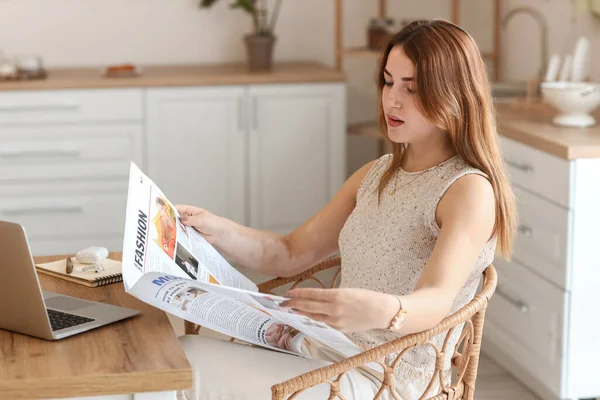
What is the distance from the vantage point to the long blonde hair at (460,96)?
1.58 metres

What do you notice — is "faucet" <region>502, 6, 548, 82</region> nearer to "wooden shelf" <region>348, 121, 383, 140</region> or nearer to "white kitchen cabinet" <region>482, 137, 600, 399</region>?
"wooden shelf" <region>348, 121, 383, 140</region>

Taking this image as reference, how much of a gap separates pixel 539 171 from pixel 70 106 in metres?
1.90

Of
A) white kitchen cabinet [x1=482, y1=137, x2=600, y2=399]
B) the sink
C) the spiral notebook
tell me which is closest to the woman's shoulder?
the spiral notebook

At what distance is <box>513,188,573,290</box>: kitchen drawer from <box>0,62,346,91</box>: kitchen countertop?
131cm

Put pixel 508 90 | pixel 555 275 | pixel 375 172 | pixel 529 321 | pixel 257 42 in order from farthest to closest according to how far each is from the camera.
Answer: pixel 257 42 → pixel 508 90 → pixel 529 321 → pixel 555 275 → pixel 375 172

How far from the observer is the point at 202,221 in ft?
5.69

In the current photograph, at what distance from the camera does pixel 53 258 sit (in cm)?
183

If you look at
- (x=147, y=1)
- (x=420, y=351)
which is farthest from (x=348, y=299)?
(x=147, y=1)

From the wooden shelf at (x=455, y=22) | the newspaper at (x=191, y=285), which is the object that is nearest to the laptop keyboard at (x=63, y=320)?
the newspaper at (x=191, y=285)

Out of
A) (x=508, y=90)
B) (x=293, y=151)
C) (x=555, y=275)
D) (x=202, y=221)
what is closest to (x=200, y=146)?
(x=293, y=151)

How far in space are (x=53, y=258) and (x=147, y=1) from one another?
253 cm

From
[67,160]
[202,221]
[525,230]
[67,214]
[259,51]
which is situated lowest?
[67,214]

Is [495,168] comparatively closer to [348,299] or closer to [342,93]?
[348,299]

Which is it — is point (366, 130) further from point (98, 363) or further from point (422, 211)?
point (98, 363)
